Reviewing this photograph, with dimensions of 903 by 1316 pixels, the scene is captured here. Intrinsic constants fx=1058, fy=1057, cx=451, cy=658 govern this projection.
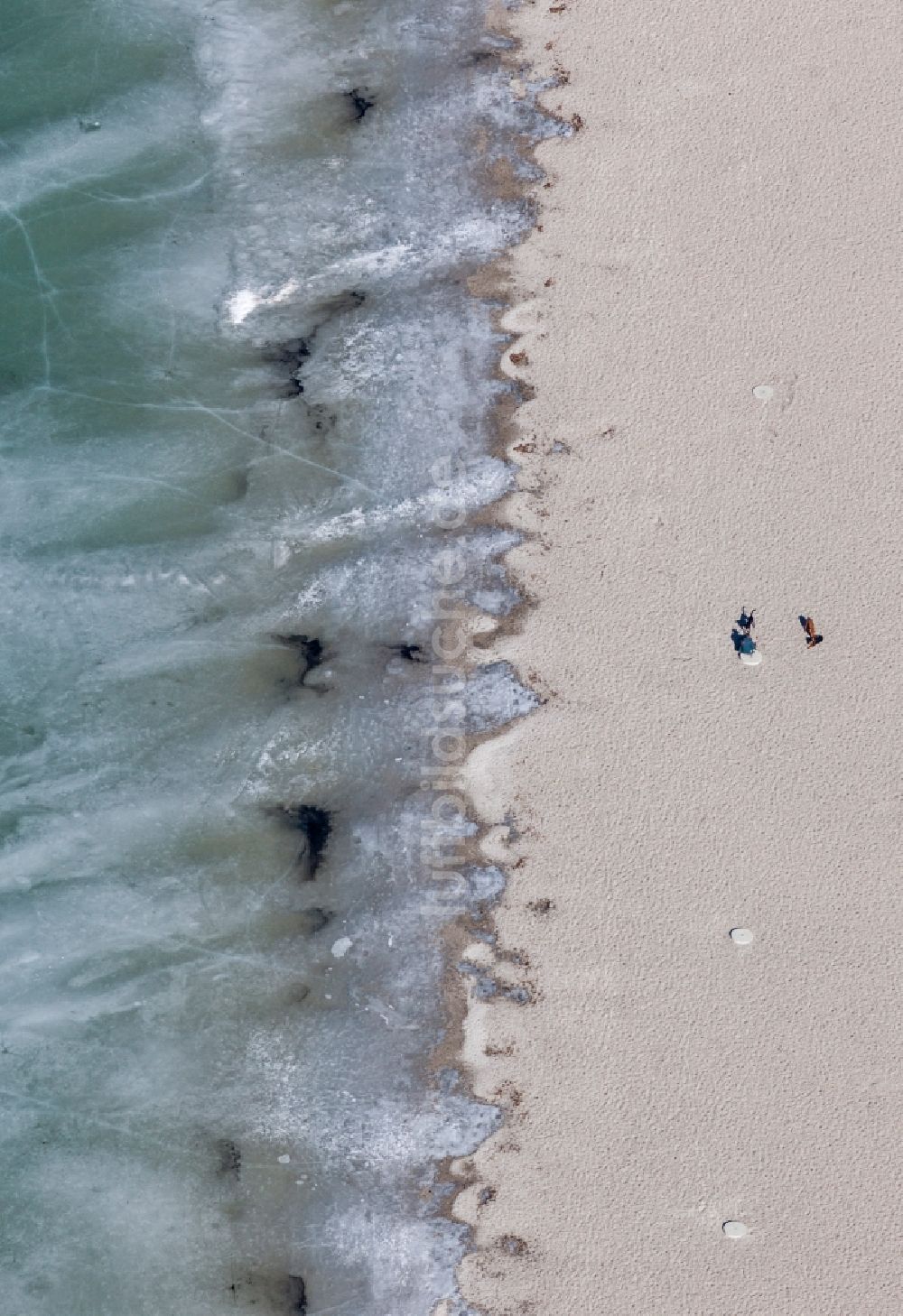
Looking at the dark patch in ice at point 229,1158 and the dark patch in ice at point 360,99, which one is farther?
the dark patch in ice at point 360,99

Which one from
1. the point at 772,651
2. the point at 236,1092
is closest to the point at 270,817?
the point at 236,1092

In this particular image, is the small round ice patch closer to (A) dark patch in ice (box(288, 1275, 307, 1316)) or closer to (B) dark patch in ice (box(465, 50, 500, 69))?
(A) dark patch in ice (box(288, 1275, 307, 1316))

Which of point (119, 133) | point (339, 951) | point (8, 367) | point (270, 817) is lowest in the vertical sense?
point (339, 951)

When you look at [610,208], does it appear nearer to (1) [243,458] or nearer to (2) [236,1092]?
(1) [243,458]

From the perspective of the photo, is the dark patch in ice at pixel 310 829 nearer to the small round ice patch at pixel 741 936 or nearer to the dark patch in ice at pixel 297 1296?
the dark patch in ice at pixel 297 1296

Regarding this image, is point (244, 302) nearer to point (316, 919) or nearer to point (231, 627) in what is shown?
point (231, 627)

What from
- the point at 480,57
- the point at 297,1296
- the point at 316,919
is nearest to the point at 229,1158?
the point at 297,1296

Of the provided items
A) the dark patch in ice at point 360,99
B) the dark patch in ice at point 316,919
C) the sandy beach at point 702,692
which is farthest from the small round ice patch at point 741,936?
the dark patch in ice at point 360,99
